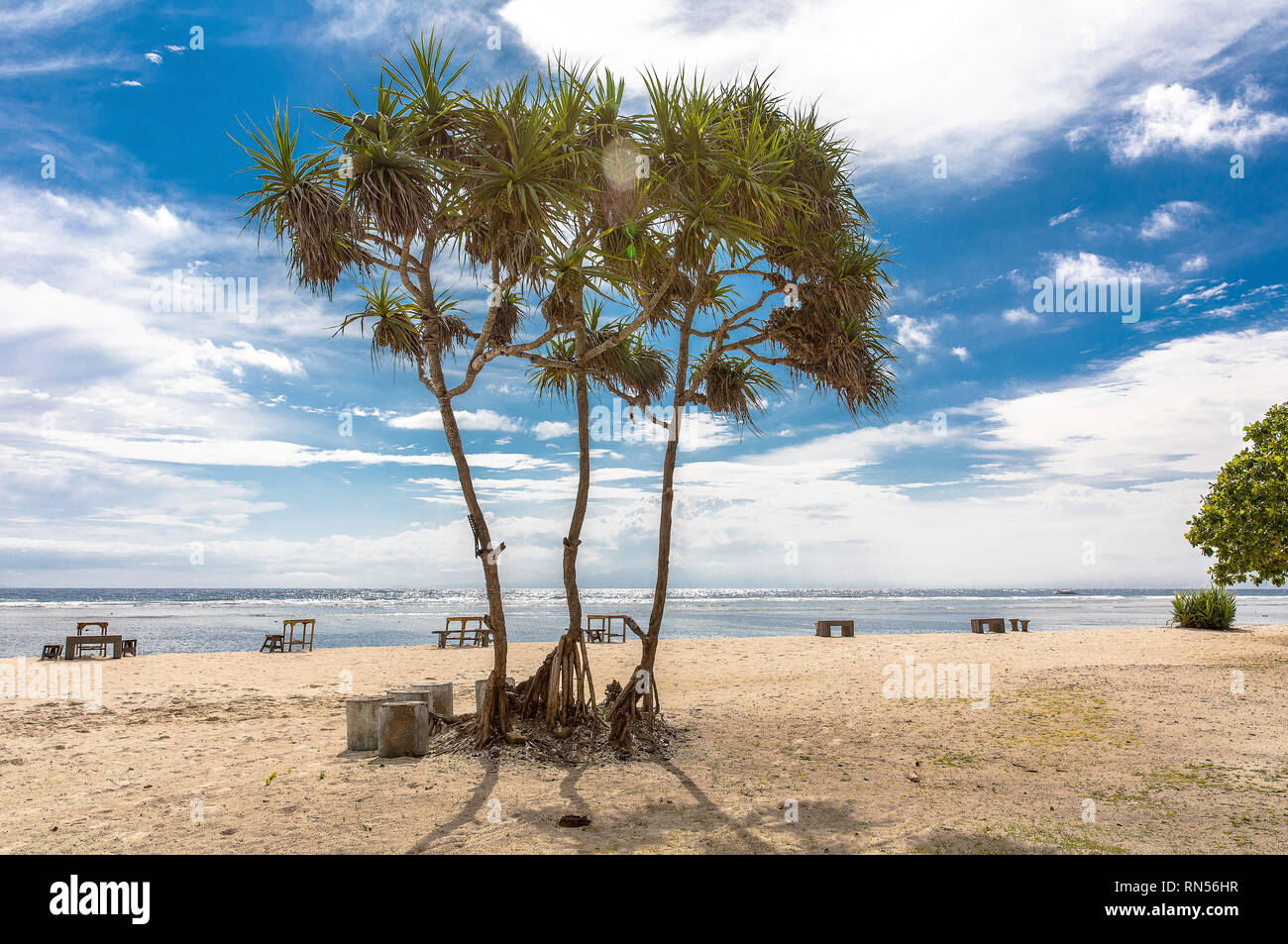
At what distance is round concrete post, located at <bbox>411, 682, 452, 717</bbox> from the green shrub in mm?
19887

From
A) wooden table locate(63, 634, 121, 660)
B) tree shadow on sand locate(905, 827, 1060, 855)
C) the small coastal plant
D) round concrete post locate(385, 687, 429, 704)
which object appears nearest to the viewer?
tree shadow on sand locate(905, 827, 1060, 855)

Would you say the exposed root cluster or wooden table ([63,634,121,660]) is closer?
the exposed root cluster

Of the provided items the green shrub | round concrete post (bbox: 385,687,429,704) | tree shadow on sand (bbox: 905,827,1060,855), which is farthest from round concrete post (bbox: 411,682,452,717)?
the green shrub

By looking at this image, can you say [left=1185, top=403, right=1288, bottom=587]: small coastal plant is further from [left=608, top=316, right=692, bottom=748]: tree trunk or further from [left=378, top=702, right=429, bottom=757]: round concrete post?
[left=378, top=702, right=429, bottom=757]: round concrete post

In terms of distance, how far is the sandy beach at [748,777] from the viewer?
16.9 ft

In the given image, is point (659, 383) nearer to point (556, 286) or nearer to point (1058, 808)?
point (556, 286)

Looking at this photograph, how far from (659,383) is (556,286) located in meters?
3.37

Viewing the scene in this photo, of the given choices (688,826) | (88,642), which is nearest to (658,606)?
(688,826)

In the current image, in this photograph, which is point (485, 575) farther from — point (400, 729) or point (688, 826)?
point (688, 826)

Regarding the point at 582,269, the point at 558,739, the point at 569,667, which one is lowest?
the point at 558,739

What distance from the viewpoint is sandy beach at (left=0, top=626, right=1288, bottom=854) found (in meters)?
5.14

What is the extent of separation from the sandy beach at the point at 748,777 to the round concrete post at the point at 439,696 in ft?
3.79

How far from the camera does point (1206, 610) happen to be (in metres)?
19.9

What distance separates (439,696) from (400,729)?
58.5 inches
